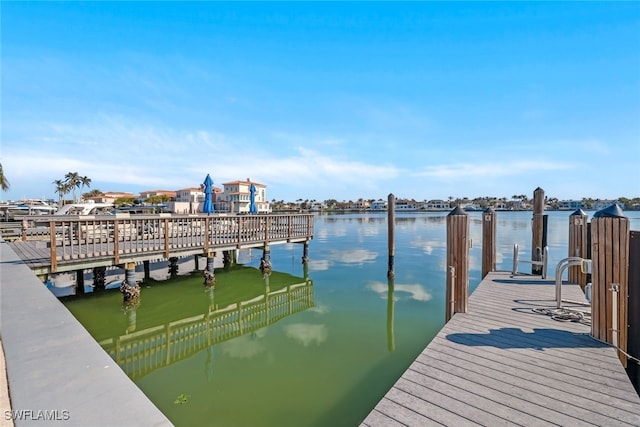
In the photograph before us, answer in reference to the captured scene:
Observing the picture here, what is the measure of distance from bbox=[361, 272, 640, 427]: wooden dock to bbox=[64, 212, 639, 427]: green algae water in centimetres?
161

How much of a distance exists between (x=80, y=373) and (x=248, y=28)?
17.7 metres

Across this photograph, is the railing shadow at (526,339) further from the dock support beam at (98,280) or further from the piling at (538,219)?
the dock support beam at (98,280)

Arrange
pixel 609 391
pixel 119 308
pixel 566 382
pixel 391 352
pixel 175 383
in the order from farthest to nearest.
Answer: pixel 119 308, pixel 391 352, pixel 175 383, pixel 566 382, pixel 609 391

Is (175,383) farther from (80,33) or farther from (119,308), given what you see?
(80,33)

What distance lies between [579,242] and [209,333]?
10094 millimetres

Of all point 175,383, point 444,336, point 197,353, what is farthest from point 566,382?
point 197,353

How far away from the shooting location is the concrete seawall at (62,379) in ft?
7.19

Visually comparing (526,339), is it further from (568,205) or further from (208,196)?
(568,205)

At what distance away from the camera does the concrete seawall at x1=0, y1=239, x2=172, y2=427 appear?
219 cm

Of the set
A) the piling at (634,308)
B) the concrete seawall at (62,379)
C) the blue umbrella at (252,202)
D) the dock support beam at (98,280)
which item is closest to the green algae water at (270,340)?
the dock support beam at (98,280)

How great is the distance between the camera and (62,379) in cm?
267

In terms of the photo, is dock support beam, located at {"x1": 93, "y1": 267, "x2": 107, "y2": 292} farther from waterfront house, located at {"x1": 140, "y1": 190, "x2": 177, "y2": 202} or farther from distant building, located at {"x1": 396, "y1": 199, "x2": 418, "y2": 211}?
distant building, located at {"x1": 396, "y1": 199, "x2": 418, "y2": 211}

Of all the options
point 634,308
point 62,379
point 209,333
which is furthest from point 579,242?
point 62,379

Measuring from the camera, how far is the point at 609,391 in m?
3.21
